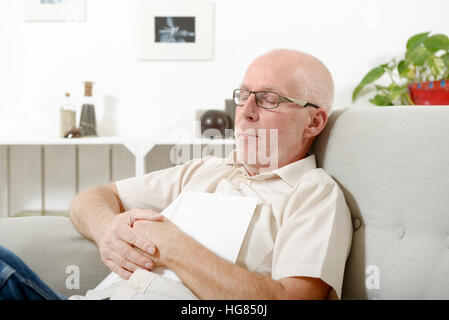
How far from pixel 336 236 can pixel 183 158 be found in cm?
148

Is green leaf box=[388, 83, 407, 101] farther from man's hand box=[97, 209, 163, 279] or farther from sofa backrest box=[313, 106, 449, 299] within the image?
man's hand box=[97, 209, 163, 279]

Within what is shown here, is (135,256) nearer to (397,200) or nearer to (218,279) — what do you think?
(218,279)

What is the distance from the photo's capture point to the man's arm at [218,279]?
0.76 m

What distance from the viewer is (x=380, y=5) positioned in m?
2.20

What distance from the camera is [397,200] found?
843mm

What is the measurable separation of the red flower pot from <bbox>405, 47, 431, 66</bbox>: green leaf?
114 millimetres

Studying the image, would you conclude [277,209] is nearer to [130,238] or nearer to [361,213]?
[361,213]

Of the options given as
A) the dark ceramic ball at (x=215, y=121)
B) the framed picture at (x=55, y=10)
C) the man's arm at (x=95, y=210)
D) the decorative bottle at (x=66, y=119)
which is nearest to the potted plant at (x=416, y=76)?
the dark ceramic ball at (x=215, y=121)

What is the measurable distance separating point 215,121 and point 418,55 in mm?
1114

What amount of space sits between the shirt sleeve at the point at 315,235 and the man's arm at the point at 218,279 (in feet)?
0.09

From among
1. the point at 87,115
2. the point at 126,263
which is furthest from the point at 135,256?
the point at 87,115

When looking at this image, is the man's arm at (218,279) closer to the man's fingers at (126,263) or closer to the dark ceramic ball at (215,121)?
the man's fingers at (126,263)

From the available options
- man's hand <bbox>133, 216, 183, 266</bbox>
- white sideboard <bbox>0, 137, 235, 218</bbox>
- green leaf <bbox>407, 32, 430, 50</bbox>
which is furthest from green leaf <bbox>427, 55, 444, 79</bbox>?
man's hand <bbox>133, 216, 183, 266</bbox>

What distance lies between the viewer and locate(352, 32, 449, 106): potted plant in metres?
1.88
